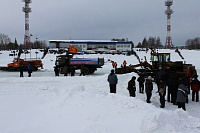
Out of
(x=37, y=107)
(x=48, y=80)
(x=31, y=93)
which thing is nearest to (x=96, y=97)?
(x=37, y=107)

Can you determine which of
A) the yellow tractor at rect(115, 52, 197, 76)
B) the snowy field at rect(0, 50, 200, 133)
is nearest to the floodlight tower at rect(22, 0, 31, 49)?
the yellow tractor at rect(115, 52, 197, 76)

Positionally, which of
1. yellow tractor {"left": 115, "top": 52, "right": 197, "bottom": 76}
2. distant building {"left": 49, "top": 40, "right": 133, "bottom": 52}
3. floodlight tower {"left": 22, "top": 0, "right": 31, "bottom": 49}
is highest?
floodlight tower {"left": 22, "top": 0, "right": 31, "bottom": 49}

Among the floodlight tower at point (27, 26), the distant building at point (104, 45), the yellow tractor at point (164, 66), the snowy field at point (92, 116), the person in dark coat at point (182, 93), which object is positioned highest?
the floodlight tower at point (27, 26)

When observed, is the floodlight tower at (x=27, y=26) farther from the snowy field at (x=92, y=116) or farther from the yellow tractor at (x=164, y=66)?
the snowy field at (x=92, y=116)

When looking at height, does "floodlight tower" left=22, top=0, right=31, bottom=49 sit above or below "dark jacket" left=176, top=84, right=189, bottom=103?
above

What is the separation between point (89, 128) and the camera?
600 cm

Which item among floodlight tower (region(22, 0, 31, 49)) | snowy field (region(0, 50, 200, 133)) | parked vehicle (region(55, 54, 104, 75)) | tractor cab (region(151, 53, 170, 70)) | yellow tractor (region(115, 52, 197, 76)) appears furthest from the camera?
floodlight tower (region(22, 0, 31, 49))

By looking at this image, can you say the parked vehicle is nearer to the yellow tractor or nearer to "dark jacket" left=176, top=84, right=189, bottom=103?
the yellow tractor

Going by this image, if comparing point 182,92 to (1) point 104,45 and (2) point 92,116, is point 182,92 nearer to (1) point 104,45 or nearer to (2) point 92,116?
(2) point 92,116

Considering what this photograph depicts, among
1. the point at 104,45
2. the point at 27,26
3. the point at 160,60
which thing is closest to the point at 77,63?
the point at 160,60

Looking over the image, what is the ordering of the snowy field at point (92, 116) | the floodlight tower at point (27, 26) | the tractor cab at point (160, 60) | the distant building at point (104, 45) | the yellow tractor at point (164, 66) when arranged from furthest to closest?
the distant building at point (104, 45) → the floodlight tower at point (27, 26) → the tractor cab at point (160, 60) → the yellow tractor at point (164, 66) → the snowy field at point (92, 116)

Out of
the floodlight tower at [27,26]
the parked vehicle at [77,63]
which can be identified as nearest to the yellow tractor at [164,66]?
the parked vehicle at [77,63]

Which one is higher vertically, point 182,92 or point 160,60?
point 160,60

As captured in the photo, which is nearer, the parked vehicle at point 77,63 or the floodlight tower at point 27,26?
the parked vehicle at point 77,63
